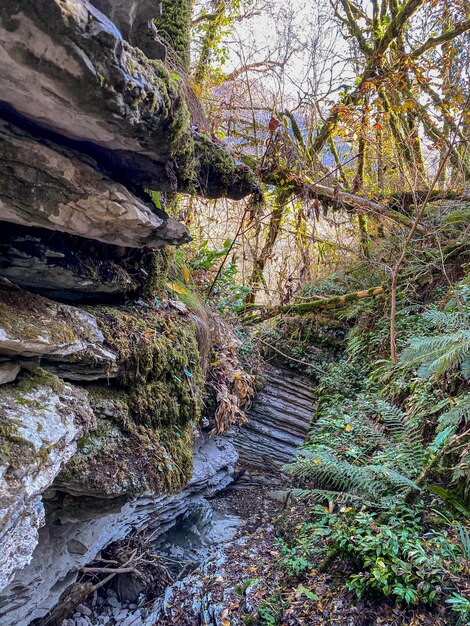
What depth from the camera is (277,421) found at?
5426mm

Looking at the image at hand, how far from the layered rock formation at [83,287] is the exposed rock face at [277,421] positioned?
2364 millimetres

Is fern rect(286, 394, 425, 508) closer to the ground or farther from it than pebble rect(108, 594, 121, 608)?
farther from it

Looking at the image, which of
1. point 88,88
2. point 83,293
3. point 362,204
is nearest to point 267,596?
point 83,293

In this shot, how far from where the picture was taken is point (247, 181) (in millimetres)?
3229

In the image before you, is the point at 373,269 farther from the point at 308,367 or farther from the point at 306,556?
the point at 306,556

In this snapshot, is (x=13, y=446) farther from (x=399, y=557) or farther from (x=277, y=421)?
(x=277, y=421)

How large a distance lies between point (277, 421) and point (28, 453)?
4.39m

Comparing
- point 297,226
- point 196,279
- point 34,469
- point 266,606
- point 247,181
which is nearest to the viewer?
point 34,469

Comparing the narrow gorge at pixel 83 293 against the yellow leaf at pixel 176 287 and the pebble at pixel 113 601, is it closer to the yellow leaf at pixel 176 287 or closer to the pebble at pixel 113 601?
the pebble at pixel 113 601

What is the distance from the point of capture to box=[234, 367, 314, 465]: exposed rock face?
5121 millimetres

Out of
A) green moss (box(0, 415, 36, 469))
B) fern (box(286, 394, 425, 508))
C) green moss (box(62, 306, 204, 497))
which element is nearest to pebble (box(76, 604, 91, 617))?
green moss (box(62, 306, 204, 497))

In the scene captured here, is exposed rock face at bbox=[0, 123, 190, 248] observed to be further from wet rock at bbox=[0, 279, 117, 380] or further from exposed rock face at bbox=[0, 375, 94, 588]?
exposed rock face at bbox=[0, 375, 94, 588]

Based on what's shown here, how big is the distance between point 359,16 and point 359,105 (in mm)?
1531

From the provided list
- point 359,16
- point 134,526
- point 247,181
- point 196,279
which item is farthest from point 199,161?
point 359,16
